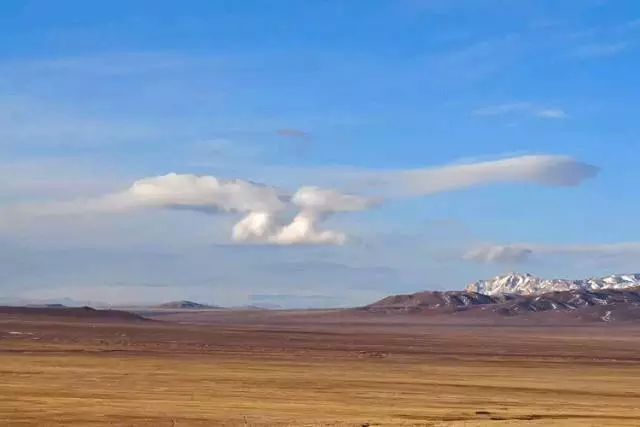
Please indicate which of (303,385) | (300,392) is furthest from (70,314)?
(300,392)

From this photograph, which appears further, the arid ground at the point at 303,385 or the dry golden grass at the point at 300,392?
the arid ground at the point at 303,385

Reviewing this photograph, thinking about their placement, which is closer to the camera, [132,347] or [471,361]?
[471,361]

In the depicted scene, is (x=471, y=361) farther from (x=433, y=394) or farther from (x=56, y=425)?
(x=56, y=425)

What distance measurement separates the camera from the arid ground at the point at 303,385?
4256cm

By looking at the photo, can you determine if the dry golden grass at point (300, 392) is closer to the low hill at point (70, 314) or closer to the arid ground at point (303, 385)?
the arid ground at point (303, 385)

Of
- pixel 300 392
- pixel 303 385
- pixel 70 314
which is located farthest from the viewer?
pixel 70 314

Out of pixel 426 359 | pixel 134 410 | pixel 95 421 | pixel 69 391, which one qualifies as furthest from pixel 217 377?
pixel 426 359

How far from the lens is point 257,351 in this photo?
93500 mm

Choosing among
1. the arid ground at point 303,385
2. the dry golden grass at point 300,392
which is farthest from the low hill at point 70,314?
the dry golden grass at point 300,392

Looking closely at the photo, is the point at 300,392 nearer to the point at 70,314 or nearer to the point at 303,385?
the point at 303,385

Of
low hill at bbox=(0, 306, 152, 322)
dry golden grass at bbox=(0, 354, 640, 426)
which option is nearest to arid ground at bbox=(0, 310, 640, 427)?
dry golden grass at bbox=(0, 354, 640, 426)

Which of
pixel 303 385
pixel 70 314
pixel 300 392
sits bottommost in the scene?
pixel 300 392

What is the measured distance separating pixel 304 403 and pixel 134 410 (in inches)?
335

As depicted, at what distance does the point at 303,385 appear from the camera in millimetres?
58594
